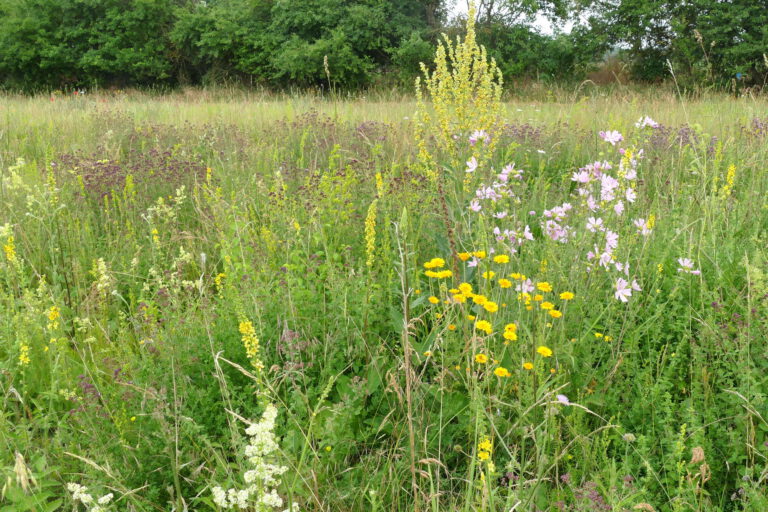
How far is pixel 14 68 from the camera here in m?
28.0

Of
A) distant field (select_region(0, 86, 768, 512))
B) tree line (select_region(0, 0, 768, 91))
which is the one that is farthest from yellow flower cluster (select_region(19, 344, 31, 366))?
tree line (select_region(0, 0, 768, 91))

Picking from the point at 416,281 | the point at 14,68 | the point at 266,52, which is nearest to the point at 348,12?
the point at 266,52

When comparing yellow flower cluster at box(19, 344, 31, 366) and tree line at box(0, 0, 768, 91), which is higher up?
tree line at box(0, 0, 768, 91)

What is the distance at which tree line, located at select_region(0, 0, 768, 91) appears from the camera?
20516mm

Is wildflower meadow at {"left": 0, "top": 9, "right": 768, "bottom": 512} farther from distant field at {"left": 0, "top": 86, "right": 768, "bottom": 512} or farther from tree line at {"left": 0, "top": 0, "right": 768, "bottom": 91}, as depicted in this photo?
tree line at {"left": 0, "top": 0, "right": 768, "bottom": 91}

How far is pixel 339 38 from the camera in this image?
22.1 metres

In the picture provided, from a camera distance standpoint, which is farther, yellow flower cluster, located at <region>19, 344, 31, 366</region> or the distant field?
yellow flower cluster, located at <region>19, 344, 31, 366</region>

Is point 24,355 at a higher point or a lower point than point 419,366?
higher

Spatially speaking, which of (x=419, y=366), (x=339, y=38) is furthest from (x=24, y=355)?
(x=339, y=38)

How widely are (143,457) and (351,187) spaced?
7.37 feet

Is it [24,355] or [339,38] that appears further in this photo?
[339,38]

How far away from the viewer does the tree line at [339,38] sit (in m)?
20.5

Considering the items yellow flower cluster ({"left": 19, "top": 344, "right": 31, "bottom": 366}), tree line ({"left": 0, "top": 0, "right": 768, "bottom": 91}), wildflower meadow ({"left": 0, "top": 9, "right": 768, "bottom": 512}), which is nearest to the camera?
wildflower meadow ({"left": 0, "top": 9, "right": 768, "bottom": 512})

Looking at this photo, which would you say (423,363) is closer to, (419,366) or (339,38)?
(419,366)
